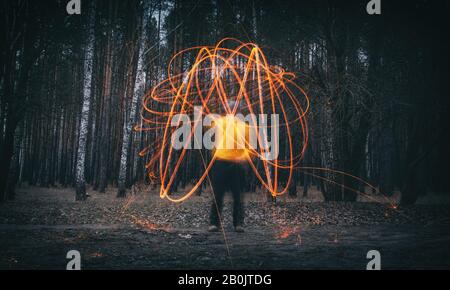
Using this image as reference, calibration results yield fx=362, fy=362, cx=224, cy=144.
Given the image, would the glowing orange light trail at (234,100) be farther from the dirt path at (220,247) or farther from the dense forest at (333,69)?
the dirt path at (220,247)

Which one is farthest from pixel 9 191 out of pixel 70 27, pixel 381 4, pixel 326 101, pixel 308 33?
pixel 381 4

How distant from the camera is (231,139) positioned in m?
Result: 8.04

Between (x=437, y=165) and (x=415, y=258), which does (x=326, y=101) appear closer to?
(x=415, y=258)

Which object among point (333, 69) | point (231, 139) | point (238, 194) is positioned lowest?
point (238, 194)

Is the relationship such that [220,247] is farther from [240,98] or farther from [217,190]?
[240,98]

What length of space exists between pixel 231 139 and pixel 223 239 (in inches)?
85.0

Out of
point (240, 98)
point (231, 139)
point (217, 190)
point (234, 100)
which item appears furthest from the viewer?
point (240, 98)

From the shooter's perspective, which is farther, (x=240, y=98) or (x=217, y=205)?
(x=240, y=98)

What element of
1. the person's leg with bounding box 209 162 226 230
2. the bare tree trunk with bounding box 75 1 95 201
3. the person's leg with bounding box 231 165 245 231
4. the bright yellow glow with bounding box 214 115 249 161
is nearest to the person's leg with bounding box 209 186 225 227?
the person's leg with bounding box 209 162 226 230

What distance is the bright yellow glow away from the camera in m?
7.98

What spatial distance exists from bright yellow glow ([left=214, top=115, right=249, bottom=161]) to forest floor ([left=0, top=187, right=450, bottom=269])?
1763 millimetres

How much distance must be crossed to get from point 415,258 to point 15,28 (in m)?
14.5

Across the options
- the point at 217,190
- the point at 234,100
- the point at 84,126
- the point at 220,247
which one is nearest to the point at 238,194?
the point at 217,190

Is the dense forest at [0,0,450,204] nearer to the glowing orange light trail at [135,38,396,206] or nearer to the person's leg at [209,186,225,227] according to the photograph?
the glowing orange light trail at [135,38,396,206]
